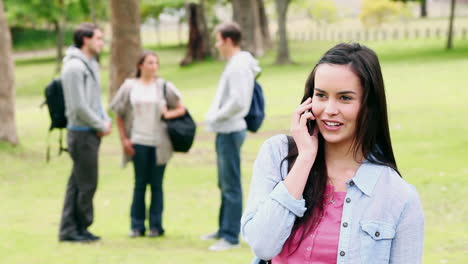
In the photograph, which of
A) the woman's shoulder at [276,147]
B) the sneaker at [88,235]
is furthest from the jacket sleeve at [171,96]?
the woman's shoulder at [276,147]

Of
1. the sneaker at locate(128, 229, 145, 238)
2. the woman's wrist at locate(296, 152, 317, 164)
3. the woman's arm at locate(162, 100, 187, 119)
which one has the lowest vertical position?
the sneaker at locate(128, 229, 145, 238)

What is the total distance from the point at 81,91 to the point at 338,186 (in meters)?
5.36

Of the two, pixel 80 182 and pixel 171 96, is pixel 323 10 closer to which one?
pixel 171 96

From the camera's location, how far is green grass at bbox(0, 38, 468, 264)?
812 centimetres

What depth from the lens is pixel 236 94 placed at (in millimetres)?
7902

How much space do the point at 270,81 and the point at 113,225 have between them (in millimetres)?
21709

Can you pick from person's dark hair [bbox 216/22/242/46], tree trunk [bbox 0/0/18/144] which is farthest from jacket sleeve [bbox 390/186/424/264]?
tree trunk [bbox 0/0/18/144]

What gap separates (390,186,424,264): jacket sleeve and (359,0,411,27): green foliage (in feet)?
247

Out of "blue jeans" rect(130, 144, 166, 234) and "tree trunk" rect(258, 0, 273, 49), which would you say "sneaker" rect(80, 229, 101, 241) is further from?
"tree trunk" rect(258, 0, 273, 49)

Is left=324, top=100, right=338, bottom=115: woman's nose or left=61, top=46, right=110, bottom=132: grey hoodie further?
left=61, top=46, right=110, bottom=132: grey hoodie

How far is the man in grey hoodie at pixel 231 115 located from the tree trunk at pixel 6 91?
8475 mm

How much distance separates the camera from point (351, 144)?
3.03 meters

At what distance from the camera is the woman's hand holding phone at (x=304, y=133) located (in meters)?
2.98

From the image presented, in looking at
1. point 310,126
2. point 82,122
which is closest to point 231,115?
point 82,122
